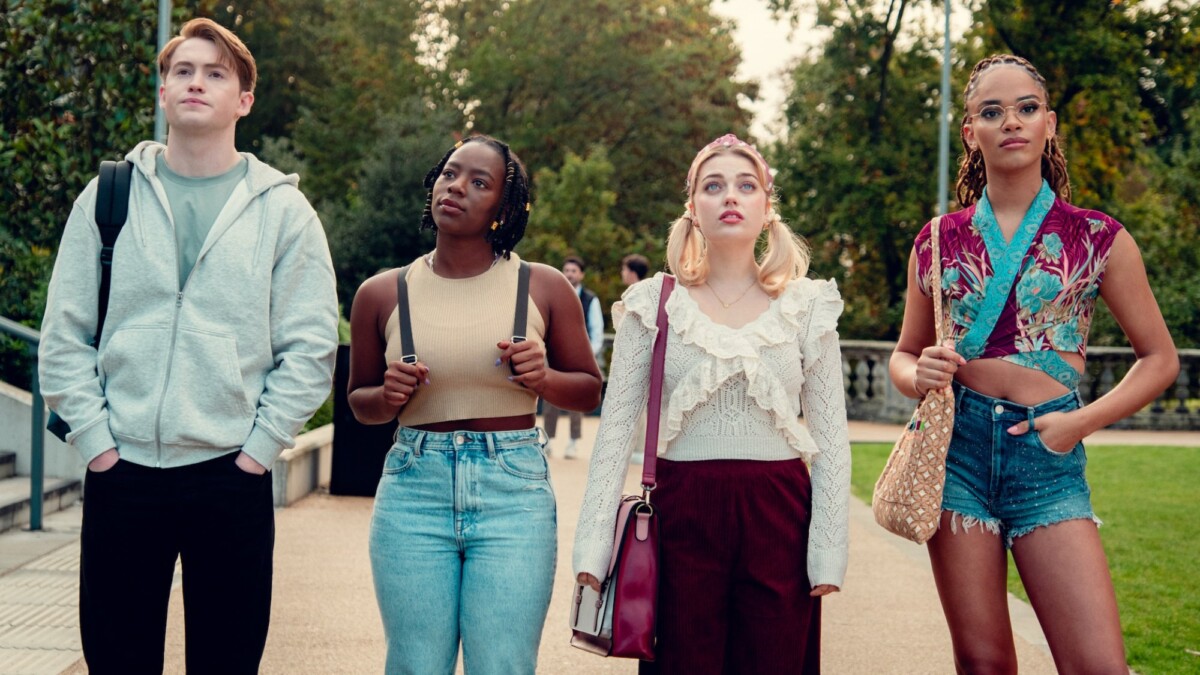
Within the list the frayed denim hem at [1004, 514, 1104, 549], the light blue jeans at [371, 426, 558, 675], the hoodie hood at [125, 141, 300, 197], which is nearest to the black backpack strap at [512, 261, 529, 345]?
the light blue jeans at [371, 426, 558, 675]

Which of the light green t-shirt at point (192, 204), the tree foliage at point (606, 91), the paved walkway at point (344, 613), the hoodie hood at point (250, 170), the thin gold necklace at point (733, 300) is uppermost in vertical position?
the tree foliage at point (606, 91)

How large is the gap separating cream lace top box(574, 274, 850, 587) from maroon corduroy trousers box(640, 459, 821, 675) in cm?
6

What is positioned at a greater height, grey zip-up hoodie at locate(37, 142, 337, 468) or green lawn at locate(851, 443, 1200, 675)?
grey zip-up hoodie at locate(37, 142, 337, 468)

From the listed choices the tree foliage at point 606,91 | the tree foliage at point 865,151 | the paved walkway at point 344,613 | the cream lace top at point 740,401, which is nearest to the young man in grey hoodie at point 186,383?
the cream lace top at point 740,401

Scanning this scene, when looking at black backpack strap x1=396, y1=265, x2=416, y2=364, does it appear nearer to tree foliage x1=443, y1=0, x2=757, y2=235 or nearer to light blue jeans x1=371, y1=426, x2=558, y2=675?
light blue jeans x1=371, y1=426, x2=558, y2=675

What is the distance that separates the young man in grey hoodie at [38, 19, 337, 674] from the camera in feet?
10.4

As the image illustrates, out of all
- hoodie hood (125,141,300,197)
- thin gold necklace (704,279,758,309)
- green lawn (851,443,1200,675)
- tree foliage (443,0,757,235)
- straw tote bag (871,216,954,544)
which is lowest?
green lawn (851,443,1200,675)

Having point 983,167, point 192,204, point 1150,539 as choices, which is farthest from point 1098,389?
point 192,204

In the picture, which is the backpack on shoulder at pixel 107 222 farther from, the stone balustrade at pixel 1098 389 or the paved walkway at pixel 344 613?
the stone balustrade at pixel 1098 389

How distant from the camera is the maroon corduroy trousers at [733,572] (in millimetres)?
3316

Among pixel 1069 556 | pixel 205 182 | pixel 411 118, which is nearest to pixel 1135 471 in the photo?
pixel 1069 556

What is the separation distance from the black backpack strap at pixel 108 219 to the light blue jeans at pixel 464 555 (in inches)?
34.1

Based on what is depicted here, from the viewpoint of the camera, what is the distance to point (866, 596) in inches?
278

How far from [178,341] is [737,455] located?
1449 mm
